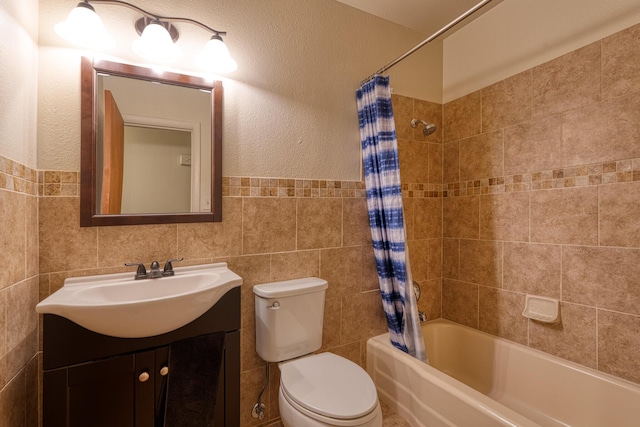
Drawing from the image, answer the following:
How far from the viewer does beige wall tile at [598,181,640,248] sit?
4.42ft

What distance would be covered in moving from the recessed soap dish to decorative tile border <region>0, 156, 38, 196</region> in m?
2.42

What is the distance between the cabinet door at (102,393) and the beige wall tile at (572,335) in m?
2.02

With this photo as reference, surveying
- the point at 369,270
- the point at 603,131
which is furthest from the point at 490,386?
the point at 603,131

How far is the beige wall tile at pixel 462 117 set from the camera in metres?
2.03

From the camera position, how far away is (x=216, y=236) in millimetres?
1521

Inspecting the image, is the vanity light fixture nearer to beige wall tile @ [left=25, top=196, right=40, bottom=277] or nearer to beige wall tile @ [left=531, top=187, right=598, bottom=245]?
beige wall tile @ [left=25, top=196, right=40, bottom=277]

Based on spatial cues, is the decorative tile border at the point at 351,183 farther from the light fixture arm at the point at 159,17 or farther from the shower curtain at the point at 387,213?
the light fixture arm at the point at 159,17

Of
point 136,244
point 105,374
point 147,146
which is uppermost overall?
point 147,146

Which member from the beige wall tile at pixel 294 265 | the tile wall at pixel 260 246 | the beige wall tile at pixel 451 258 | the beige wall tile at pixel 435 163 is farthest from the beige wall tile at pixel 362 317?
the beige wall tile at pixel 435 163

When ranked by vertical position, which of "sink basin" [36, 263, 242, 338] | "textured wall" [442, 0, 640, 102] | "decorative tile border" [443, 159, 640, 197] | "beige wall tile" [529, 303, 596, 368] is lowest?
"beige wall tile" [529, 303, 596, 368]

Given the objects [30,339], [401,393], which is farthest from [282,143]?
[401,393]

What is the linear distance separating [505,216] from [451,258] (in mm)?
506

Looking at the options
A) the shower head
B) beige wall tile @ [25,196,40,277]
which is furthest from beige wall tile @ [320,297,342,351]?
beige wall tile @ [25,196,40,277]

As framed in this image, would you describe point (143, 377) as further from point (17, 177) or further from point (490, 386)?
point (490, 386)
